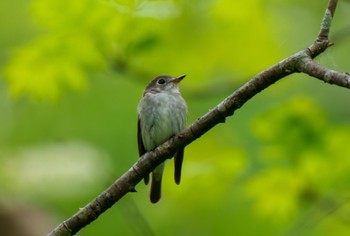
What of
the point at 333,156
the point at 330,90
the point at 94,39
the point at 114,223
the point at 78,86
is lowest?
the point at 114,223

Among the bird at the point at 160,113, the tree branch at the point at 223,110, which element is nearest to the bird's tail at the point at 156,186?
the bird at the point at 160,113

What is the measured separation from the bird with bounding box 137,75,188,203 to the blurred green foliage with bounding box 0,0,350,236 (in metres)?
0.25

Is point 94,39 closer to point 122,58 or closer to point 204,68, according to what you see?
point 122,58

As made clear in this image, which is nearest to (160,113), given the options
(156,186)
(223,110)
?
(156,186)

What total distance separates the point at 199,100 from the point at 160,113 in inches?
49.3

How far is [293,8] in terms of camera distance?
8.72 meters

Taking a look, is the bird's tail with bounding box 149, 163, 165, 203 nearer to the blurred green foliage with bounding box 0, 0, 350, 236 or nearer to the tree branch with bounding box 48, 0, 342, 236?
the blurred green foliage with bounding box 0, 0, 350, 236

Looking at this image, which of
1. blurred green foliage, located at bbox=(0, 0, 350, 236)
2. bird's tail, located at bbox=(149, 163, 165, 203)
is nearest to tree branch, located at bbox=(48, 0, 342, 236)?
blurred green foliage, located at bbox=(0, 0, 350, 236)

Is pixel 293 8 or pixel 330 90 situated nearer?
pixel 293 8

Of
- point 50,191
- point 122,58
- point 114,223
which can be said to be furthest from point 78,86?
point 114,223

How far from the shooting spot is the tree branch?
135 inches

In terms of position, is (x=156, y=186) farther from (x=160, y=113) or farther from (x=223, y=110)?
(x=223, y=110)

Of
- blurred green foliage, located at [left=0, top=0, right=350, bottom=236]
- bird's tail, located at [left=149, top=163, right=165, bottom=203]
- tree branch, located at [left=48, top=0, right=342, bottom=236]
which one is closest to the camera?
tree branch, located at [left=48, top=0, right=342, bottom=236]

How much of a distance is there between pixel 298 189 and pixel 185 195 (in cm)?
117
